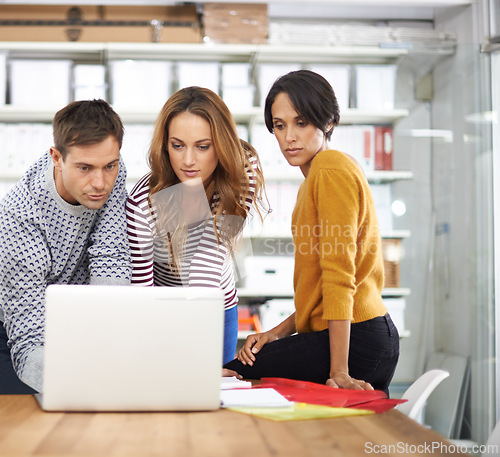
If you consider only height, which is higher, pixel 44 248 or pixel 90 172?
pixel 90 172

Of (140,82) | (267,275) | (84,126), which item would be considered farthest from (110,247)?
(140,82)

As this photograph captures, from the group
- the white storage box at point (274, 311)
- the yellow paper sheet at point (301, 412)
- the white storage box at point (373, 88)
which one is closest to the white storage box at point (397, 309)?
the white storage box at point (274, 311)

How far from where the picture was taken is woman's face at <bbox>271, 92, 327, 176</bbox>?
→ 146 centimetres

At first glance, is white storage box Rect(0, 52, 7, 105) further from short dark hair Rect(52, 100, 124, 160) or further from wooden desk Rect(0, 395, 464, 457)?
wooden desk Rect(0, 395, 464, 457)

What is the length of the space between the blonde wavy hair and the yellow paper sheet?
670mm

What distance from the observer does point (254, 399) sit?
0.94 m

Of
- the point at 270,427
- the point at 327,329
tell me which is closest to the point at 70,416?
the point at 270,427

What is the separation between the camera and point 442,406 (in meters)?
2.90

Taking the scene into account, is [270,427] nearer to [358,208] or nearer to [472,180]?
[358,208]

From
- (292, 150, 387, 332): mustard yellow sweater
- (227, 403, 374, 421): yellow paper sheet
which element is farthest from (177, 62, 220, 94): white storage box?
(227, 403, 374, 421): yellow paper sheet

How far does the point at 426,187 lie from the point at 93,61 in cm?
193

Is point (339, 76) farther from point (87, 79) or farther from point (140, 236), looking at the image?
point (140, 236)

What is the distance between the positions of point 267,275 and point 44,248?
171 centimetres

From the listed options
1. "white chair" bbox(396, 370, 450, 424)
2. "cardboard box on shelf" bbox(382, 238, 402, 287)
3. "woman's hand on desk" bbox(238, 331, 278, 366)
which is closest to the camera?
"white chair" bbox(396, 370, 450, 424)
